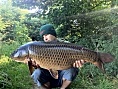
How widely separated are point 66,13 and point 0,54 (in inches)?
60.6

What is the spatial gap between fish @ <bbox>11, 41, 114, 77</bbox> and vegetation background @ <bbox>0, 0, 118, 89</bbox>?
113cm

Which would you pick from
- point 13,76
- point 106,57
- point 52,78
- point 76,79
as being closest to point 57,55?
point 106,57

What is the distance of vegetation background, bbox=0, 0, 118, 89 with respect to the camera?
4648 mm

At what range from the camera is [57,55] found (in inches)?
115

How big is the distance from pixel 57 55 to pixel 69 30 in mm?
3930

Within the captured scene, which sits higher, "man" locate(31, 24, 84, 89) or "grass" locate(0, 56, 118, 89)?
"man" locate(31, 24, 84, 89)

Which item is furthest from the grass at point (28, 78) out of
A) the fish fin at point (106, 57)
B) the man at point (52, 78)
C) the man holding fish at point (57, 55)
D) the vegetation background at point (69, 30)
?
the fish fin at point (106, 57)

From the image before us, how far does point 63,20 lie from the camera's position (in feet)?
21.5

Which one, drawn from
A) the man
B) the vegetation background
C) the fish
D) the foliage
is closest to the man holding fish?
the fish

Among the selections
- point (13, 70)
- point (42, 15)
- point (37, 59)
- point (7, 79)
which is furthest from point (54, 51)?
point (42, 15)

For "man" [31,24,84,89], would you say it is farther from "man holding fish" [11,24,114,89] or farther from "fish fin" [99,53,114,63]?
"fish fin" [99,53,114,63]

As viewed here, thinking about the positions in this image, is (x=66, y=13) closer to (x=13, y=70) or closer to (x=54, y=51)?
(x=13, y=70)

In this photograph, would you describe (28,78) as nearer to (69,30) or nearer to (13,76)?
(13,76)

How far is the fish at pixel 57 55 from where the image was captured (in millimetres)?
2900
